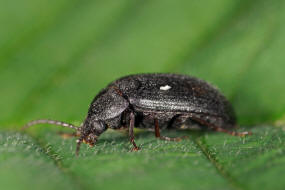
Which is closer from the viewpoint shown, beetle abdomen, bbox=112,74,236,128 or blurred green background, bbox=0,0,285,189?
blurred green background, bbox=0,0,285,189

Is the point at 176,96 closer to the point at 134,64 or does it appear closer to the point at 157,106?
the point at 157,106

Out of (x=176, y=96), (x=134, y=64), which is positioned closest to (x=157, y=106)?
(x=176, y=96)

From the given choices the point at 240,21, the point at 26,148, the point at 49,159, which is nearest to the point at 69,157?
the point at 49,159

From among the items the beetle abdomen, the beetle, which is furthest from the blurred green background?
the beetle abdomen

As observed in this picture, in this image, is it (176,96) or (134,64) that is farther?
(134,64)

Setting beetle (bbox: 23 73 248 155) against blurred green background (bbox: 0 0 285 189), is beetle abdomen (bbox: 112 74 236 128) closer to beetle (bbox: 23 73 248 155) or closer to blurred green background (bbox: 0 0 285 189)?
beetle (bbox: 23 73 248 155)

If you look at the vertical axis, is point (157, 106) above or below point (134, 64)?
below

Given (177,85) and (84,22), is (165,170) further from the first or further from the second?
(84,22)
